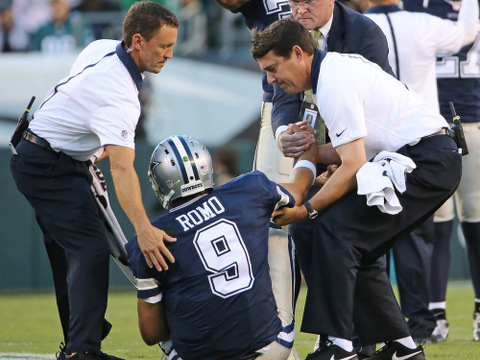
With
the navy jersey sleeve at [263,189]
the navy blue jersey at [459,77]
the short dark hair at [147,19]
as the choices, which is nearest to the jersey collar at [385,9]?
the navy blue jersey at [459,77]

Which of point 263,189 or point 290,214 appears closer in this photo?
point 263,189

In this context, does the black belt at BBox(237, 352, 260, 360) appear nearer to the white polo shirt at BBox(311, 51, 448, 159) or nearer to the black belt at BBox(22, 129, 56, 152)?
the white polo shirt at BBox(311, 51, 448, 159)

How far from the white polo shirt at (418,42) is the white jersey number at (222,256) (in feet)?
10.0

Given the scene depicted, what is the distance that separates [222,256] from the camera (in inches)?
172

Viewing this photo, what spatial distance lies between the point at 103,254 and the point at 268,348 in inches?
51.3

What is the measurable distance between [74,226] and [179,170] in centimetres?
97

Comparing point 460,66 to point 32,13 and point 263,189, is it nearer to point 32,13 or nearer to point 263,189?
point 263,189

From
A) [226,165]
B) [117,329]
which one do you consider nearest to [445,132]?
[117,329]

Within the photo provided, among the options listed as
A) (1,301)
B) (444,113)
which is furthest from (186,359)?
(1,301)

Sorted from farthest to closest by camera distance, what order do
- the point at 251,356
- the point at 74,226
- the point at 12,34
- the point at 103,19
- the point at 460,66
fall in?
1. the point at 12,34
2. the point at 103,19
3. the point at 460,66
4. the point at 74,226
5. the point at 251,356

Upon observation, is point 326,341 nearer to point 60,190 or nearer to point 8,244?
point 60,190

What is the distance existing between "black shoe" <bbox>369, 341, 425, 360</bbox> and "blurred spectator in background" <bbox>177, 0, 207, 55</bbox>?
30.3 ft

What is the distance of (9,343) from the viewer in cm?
698

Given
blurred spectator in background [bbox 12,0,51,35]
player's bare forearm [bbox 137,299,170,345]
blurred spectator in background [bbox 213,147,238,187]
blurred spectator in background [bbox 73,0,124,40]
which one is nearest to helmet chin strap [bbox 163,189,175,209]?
player's bare forearm [bbox 137,299,170,345]
